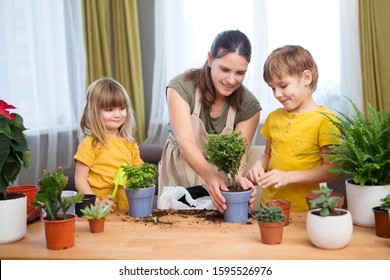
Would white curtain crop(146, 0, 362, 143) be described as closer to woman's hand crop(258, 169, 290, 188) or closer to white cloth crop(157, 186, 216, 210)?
white cloth crop(157, 186, 216, 210)

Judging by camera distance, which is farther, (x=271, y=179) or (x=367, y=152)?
(x=271, y=179)

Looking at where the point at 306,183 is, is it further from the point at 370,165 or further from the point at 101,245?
the point at 101,245

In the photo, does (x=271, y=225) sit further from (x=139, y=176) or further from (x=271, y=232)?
(x=139, y=176)

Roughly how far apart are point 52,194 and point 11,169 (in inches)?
8.3

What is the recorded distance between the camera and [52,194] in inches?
58.2

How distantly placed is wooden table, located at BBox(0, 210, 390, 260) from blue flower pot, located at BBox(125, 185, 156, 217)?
0.22 feet

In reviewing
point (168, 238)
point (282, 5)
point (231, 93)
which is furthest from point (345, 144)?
point (282, 5)

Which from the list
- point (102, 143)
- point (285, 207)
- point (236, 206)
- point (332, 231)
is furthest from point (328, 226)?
point (102, 143)

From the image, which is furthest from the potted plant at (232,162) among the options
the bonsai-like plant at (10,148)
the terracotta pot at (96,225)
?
the bonsai-like plant at (10,148)

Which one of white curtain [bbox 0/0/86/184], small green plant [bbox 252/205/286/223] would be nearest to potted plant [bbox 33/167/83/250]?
small green plant [bbox 252/205/286/223]

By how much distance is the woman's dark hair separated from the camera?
2182mm

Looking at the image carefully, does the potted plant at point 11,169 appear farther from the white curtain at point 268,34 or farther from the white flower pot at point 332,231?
the white curtain at point 268,34

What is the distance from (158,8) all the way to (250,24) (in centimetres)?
92

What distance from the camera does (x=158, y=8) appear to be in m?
4.59
